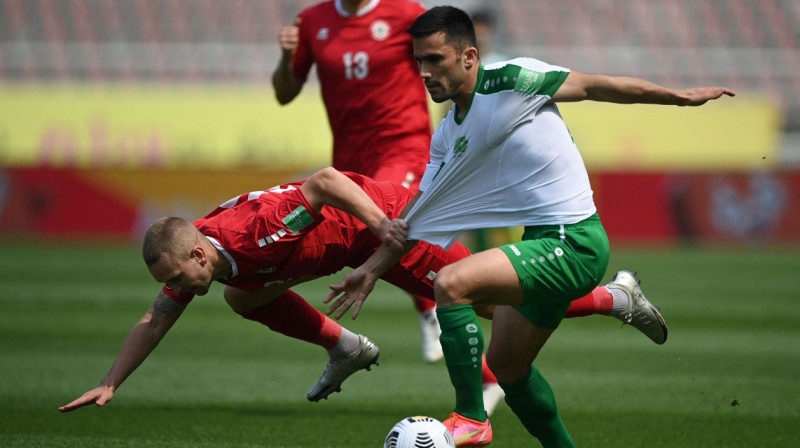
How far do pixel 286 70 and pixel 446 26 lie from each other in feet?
9.29

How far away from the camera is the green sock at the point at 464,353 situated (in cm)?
462

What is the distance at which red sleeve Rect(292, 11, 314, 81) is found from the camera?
24.5 ft

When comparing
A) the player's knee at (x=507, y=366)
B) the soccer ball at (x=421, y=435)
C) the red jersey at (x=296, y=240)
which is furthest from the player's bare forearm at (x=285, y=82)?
the soccer ball at (x=421, y=435)

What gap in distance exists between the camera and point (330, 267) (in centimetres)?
573

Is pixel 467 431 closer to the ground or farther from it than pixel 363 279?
closer to the ground

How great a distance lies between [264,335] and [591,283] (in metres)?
6.18

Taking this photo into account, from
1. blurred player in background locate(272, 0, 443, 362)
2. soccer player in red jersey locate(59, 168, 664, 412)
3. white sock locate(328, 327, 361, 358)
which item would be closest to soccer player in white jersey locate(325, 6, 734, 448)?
soccer player in red jersey locate(59, 168, 664, 412)

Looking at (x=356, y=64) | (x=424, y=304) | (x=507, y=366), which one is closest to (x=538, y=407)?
(x=507, y=366)

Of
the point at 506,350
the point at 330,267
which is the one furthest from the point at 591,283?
the point at 330,267

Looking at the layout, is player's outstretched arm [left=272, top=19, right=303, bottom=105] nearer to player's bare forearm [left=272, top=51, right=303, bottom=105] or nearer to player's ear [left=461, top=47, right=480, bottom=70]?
player's bare forearm [left=272, top=51, right=303, bottom=105]

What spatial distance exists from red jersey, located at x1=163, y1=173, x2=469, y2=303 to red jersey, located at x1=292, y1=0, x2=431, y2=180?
134cm

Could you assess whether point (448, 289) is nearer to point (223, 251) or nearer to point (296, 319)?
point (223, 251)

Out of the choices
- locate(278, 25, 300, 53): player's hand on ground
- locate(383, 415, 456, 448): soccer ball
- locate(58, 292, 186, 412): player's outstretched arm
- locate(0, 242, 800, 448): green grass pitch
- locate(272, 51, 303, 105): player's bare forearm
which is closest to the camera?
locate(383, 415, 456, 448): soccer ball

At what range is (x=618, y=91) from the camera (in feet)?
15.7
